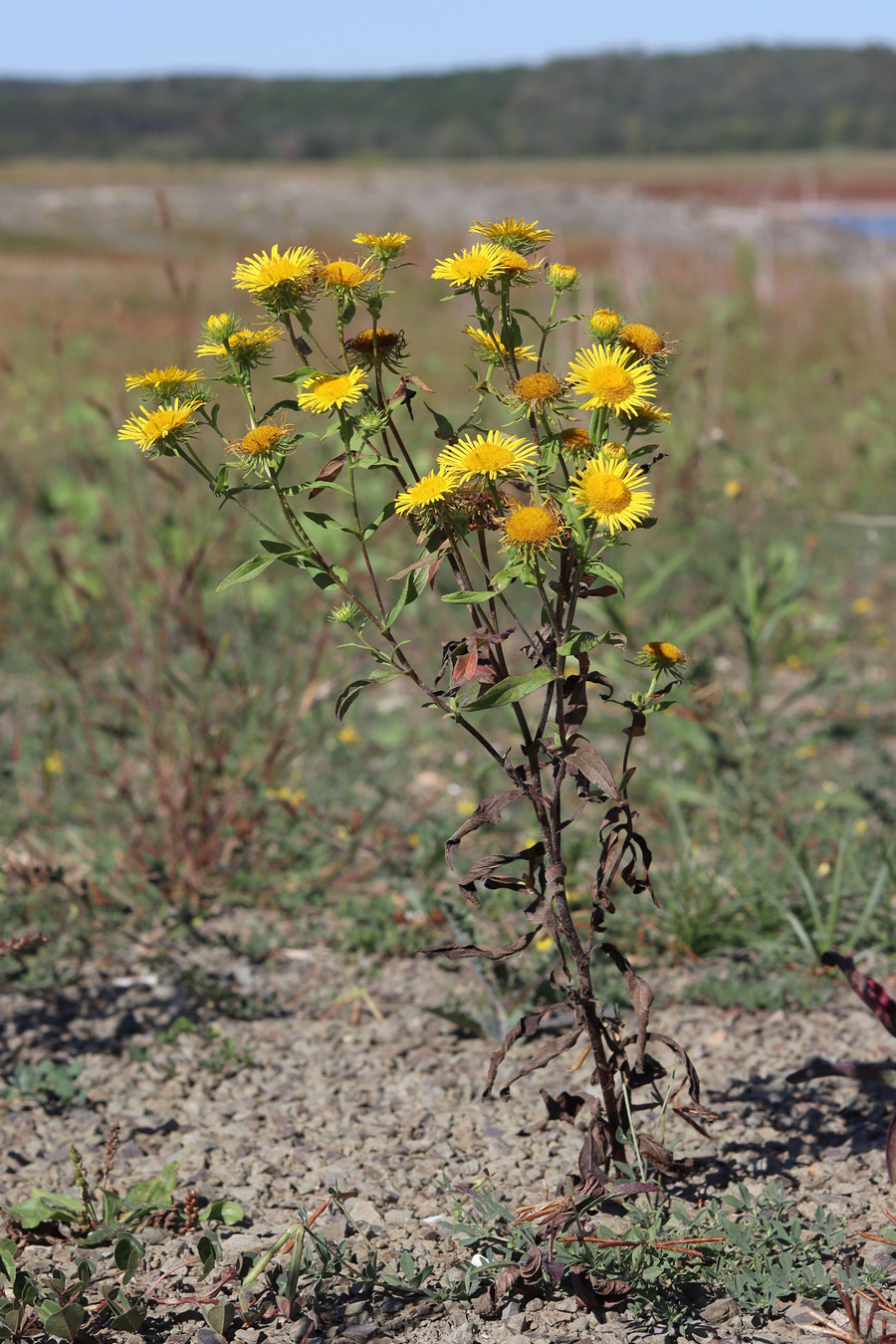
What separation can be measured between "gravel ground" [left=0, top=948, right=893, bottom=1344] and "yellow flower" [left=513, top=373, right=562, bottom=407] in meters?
1.10

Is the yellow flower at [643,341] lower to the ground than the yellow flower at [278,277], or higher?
lower

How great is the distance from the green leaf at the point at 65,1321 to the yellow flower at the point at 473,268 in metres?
1.24

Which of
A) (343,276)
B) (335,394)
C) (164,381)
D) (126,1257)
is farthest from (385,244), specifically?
(126,1257)

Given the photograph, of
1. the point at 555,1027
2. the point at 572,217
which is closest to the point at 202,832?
the point at 555,1027

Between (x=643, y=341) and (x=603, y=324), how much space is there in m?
0.05

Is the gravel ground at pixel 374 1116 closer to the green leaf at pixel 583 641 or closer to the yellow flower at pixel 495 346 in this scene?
the green leaf at pixel 583 641

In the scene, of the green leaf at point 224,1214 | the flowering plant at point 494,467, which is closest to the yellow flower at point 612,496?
the flowering plant at point 494,467

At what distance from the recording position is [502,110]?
102125mm

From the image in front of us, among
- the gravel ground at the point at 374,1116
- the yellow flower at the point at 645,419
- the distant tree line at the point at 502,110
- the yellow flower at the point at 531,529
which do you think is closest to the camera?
the yellow flower at the point at 531,529

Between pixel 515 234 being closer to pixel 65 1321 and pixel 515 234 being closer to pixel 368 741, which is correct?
pixel 65 1321

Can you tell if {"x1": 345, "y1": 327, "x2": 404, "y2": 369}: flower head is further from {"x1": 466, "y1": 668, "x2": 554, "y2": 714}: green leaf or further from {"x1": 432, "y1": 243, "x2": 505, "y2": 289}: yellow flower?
{"x1": 466, "y1": 668, "x2": 554, "y2": 714}: green leaf

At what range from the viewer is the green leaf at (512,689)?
1.23m

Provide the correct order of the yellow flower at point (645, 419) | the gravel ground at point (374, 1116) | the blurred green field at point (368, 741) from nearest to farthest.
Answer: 1. the yellow flower at point (645, 419)
2. the gravel ground at point (374, 1116)
3. the blurred green field at point (368, 741)

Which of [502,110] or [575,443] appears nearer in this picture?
[575,443]
